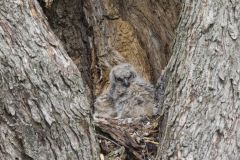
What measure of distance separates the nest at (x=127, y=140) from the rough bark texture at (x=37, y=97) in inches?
47.9

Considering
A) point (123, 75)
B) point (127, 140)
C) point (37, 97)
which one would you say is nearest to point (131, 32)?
point (123, 75)

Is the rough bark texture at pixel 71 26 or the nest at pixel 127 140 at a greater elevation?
the rough bark texture at pixel 71 26

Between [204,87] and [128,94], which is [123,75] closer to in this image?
[128,94]

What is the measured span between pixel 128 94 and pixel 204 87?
270 centimetres

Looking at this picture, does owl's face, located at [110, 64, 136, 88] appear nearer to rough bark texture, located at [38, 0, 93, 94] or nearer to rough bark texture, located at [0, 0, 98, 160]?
rough bark texture, located at [38, 0, 93, 94]

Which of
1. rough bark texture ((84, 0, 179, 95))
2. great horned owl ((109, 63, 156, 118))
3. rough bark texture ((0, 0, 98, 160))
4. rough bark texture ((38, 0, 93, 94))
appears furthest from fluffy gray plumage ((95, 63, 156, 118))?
rough bark texture ((0, 0, 98, 160))

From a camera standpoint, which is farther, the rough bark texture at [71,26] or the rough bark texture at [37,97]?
the rough bark texture at [71,26]

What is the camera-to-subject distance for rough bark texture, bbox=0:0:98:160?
11.9 ft

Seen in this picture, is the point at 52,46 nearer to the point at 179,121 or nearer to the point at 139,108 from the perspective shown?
the point at 179,121

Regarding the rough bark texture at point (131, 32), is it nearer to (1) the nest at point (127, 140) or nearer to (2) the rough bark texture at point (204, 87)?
(1) the nest at point (127, 140)

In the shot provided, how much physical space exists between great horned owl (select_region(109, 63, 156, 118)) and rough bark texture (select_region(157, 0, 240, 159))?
1913mm

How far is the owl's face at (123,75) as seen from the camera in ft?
22.1

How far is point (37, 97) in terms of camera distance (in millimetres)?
3689

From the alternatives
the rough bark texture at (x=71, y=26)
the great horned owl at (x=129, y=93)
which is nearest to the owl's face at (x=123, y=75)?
the great horned owl at (x=129, y=93)
